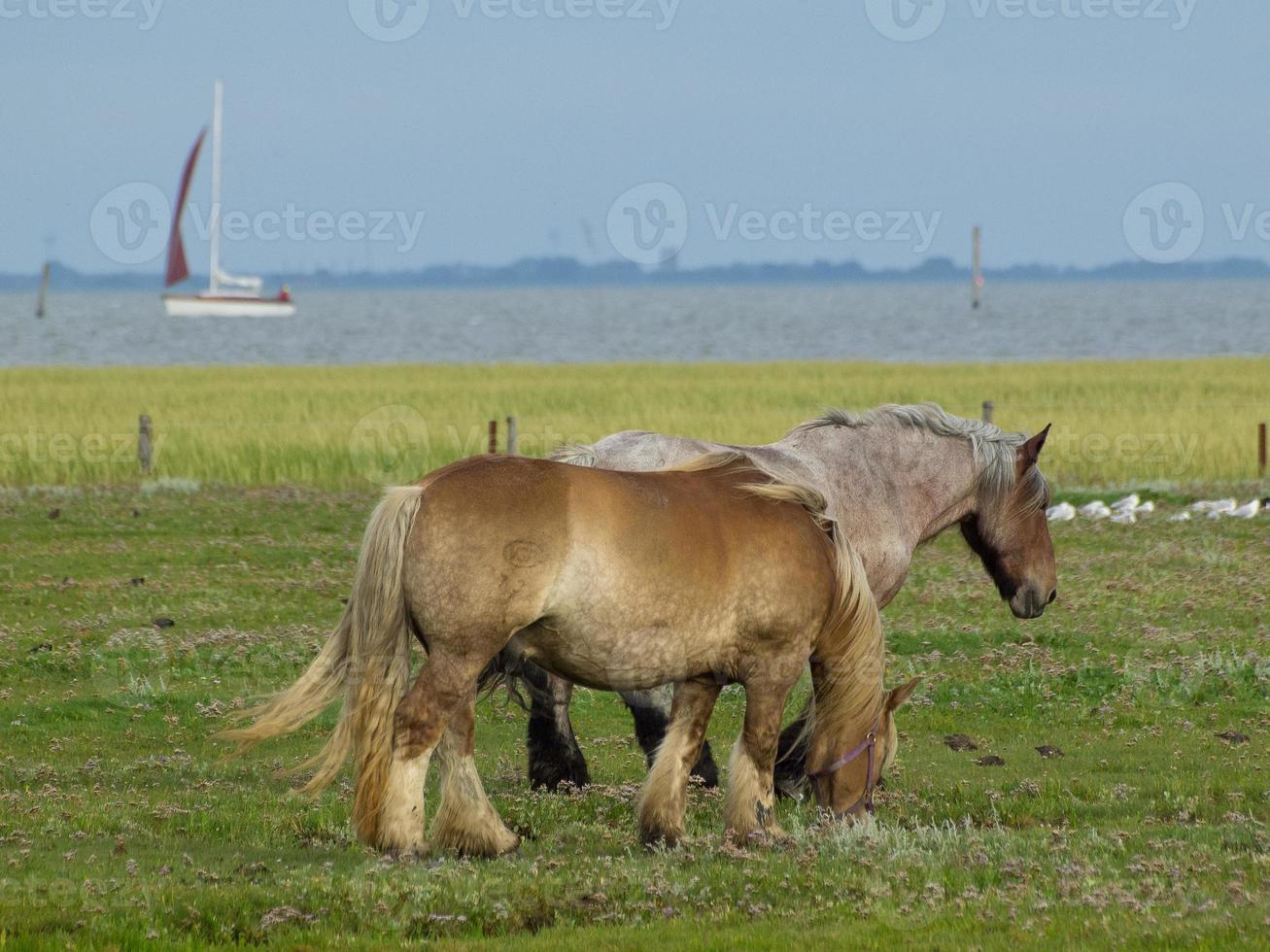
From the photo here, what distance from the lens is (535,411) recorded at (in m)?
40.8

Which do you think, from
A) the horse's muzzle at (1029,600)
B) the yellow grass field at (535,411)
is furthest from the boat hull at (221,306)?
the horse's muzzle at (1029,600)

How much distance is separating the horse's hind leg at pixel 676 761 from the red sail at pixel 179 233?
89.7 metres

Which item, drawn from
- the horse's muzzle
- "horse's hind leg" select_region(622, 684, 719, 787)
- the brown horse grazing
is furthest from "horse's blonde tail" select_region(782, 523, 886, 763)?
the horse's muzzle

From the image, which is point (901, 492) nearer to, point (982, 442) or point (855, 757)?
point (982, 442)

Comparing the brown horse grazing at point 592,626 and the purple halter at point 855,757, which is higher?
the brown horse grazing at point 592,626

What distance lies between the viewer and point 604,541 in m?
7.06

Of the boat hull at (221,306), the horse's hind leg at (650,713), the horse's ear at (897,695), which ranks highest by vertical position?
the horse's ear at (897,695)

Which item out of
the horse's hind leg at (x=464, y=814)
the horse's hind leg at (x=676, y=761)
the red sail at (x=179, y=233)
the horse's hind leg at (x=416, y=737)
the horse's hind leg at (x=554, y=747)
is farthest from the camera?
the red sail at (x=179, y=233)

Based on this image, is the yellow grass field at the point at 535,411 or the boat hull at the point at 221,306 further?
the boat hull at the point at 221,306

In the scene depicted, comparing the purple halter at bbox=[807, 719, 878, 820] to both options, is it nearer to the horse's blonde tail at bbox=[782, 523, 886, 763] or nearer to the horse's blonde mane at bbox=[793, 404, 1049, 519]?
the horse's blonde tail at bbox=[782, 523, 886, 763]

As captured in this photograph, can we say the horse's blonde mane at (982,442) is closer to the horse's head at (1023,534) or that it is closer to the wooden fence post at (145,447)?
the horse's head at (1023,534)

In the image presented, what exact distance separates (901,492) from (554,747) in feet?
8.44

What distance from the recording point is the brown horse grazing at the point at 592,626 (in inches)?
272

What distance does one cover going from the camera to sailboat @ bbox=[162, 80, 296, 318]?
99000mm
